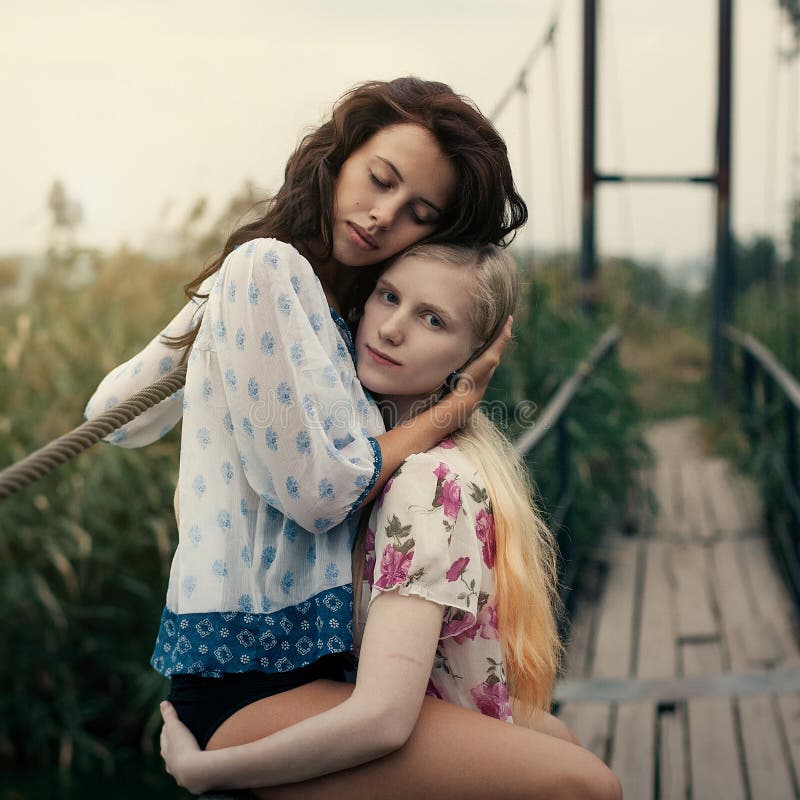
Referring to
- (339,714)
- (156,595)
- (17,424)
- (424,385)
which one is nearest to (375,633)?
(339,714)

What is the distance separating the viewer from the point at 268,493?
3.80 feet

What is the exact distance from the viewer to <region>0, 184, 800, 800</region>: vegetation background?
3207mm

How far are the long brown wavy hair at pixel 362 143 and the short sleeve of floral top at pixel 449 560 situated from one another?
302 mm

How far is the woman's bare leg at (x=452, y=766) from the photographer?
110cm

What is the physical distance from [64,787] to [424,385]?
7.78 ft

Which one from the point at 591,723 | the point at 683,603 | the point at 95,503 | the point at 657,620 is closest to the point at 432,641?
the point at 591,723

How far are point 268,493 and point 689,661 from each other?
2513mm

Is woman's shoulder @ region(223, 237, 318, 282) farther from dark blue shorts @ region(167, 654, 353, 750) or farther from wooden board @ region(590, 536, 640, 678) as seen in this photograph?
wooden board @ region(590, 536, 640, 678)

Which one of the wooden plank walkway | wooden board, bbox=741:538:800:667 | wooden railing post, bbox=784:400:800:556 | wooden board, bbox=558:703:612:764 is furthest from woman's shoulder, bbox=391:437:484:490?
wooden railing post, bbox=784:400:800:556

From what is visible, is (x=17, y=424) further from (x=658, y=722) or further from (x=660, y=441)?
(x=660, y=441)

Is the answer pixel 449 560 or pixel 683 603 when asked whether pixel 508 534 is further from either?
pixel 683 603

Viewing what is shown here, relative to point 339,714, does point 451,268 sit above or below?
above

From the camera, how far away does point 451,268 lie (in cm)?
133

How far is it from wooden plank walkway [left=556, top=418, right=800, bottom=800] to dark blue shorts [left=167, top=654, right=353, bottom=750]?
4.33 ft
